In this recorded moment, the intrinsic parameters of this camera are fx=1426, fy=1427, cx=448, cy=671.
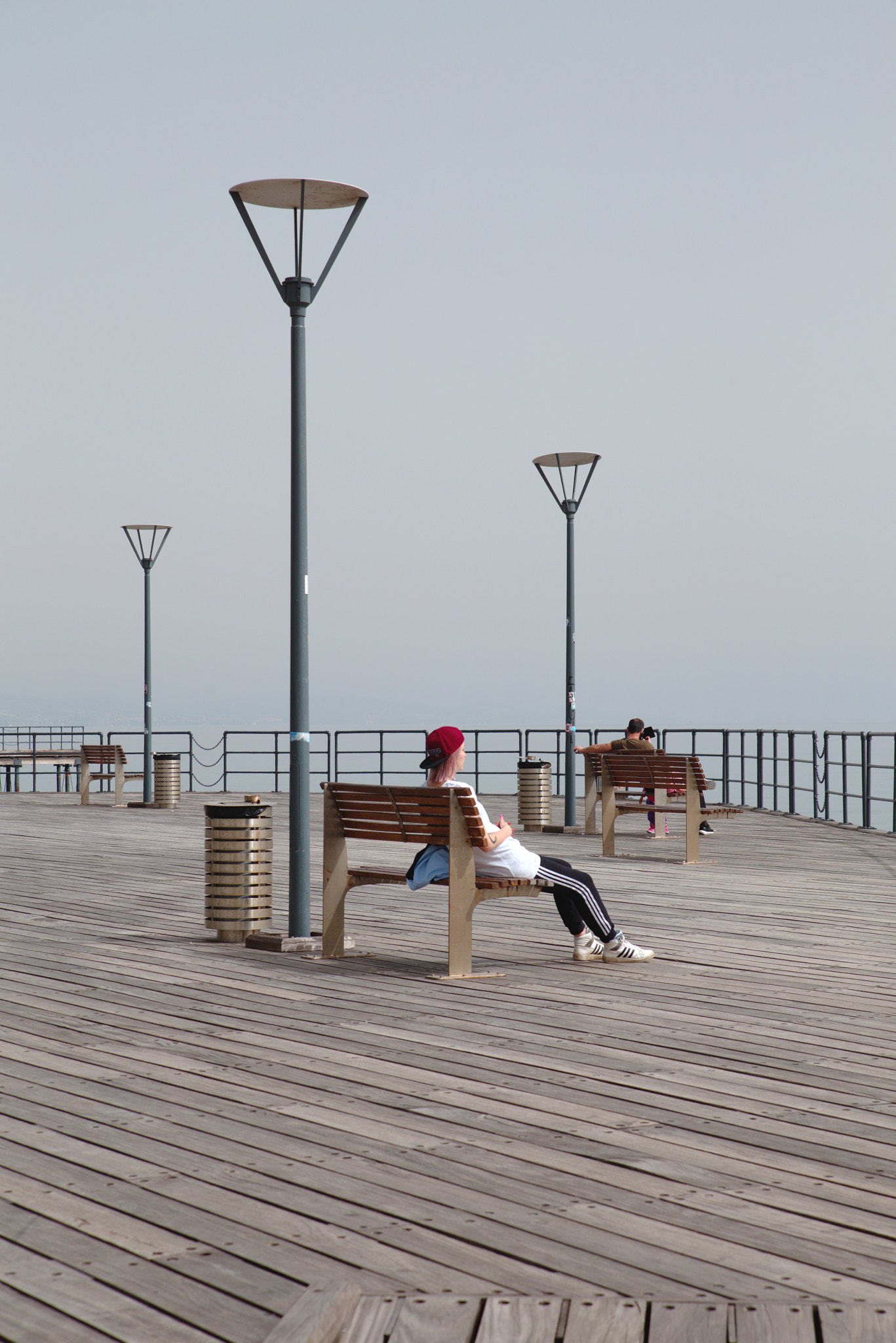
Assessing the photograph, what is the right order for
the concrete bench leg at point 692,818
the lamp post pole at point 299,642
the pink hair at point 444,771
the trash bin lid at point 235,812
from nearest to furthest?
the pink hair at point 444,771, the lamp post pole at point 299,642, the trash bin lid at point 235,812, the concrete bench leg at point 692,818

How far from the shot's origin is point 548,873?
279 inches

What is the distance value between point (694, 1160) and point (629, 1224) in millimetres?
554

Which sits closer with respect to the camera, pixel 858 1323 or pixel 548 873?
pixel 858 1323

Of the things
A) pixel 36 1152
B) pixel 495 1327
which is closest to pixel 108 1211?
pixel 36 1152

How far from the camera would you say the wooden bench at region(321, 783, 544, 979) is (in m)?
6.83

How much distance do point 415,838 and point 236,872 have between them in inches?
62.7

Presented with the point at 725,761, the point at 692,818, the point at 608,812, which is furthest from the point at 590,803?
the point at 725,761

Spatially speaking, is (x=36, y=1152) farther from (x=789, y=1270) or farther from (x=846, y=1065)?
(x=846, y=1065)

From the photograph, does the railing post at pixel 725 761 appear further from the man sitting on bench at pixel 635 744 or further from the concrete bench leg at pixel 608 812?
the concrete bench leg at pixel 608 812

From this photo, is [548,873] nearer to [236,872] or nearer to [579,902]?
[579,902]

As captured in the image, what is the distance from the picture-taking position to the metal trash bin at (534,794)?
1742 centimetres

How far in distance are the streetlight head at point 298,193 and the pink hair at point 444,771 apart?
333 cm

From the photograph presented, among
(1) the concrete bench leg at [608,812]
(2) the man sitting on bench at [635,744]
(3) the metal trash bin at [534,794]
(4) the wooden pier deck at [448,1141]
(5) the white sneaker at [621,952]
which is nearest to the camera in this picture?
(4) the wooden pier deck at [448,1141]

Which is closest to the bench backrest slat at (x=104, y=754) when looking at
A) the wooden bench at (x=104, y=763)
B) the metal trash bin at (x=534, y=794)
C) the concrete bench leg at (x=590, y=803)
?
the wooden bench at (x=104, y=763)
